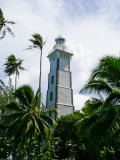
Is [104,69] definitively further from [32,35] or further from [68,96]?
[68,96]

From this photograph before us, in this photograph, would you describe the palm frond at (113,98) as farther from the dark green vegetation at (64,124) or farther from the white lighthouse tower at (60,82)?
the white lighthouse tower at (60,82)

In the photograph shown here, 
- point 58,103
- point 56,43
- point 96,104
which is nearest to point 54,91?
point 58,103

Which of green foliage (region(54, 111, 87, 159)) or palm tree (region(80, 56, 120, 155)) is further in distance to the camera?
green foliage (region(54, 111, 87, 159))

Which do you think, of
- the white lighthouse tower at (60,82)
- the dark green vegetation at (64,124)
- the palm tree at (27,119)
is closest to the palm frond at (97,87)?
the dark green vegetation at (64,124)

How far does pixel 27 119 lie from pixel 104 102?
21.1 feet

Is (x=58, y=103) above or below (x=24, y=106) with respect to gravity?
above

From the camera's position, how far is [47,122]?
1553 centimetres

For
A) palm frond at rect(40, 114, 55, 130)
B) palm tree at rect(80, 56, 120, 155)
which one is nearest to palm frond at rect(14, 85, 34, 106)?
palm frond at rect(40, 114, 55, 130)

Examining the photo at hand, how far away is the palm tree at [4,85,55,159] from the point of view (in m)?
13.5

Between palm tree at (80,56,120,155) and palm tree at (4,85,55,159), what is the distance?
500 centimetres

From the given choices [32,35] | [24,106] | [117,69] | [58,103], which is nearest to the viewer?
[117,69]

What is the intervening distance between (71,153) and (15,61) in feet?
44.6

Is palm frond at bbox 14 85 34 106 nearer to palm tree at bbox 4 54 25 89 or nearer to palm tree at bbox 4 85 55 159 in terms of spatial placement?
palm tree at bbox 4 85 55 159

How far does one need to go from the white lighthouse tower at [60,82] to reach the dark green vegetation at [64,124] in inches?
464
